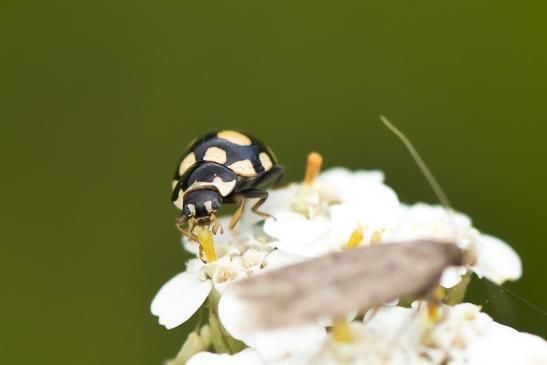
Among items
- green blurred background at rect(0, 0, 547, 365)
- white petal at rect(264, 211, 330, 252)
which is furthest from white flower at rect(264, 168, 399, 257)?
green blurred background at rect(0, 0, 547, 365)

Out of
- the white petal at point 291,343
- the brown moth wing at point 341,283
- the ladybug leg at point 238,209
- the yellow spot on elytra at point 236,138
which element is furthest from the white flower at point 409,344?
the yellow spot on elytra at point 236,138

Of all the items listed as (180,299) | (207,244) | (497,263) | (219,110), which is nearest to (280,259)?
(207,244)

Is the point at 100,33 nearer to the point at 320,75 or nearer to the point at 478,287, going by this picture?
the point at 320,75

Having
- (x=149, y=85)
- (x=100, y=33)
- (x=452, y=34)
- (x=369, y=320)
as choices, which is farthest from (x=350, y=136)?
(x=369, y=320)

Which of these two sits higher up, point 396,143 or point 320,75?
point 320,75

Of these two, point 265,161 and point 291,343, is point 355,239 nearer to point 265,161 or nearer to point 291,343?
point 291,343
